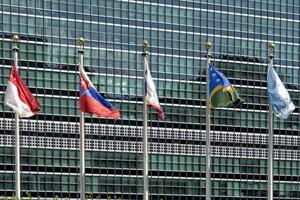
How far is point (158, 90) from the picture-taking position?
13725cm

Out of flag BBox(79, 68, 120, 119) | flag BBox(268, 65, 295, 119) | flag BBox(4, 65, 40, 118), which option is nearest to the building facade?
flag BBox(4, 65, 40, 118)

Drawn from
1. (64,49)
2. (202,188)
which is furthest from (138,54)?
(202,188)

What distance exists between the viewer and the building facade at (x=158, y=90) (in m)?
127

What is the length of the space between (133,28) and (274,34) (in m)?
29.5

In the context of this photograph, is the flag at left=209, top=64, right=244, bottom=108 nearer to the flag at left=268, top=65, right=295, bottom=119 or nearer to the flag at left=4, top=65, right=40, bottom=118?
the flag at left=268, top=65, right=295, bottom=119

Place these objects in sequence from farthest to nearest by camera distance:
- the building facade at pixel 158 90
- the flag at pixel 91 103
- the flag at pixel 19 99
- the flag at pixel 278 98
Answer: the building facade at pixel 158 90, the flag at pixel 278 98, the flag at pixel 91 103, the flag at pixel 19 99

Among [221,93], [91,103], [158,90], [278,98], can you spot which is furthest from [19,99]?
[158,90]

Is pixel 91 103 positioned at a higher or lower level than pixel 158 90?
lower

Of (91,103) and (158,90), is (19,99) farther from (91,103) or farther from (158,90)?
(158,90)

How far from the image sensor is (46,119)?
419 ft

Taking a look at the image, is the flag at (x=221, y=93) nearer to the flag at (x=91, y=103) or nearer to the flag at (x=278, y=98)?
the flag at (x=278, y=98)

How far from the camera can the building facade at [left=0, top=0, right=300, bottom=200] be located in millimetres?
126938

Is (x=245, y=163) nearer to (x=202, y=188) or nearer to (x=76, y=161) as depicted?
(x=202, y=188)

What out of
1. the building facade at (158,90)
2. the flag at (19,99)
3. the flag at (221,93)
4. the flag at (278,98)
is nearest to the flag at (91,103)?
the flag at (19,99)
